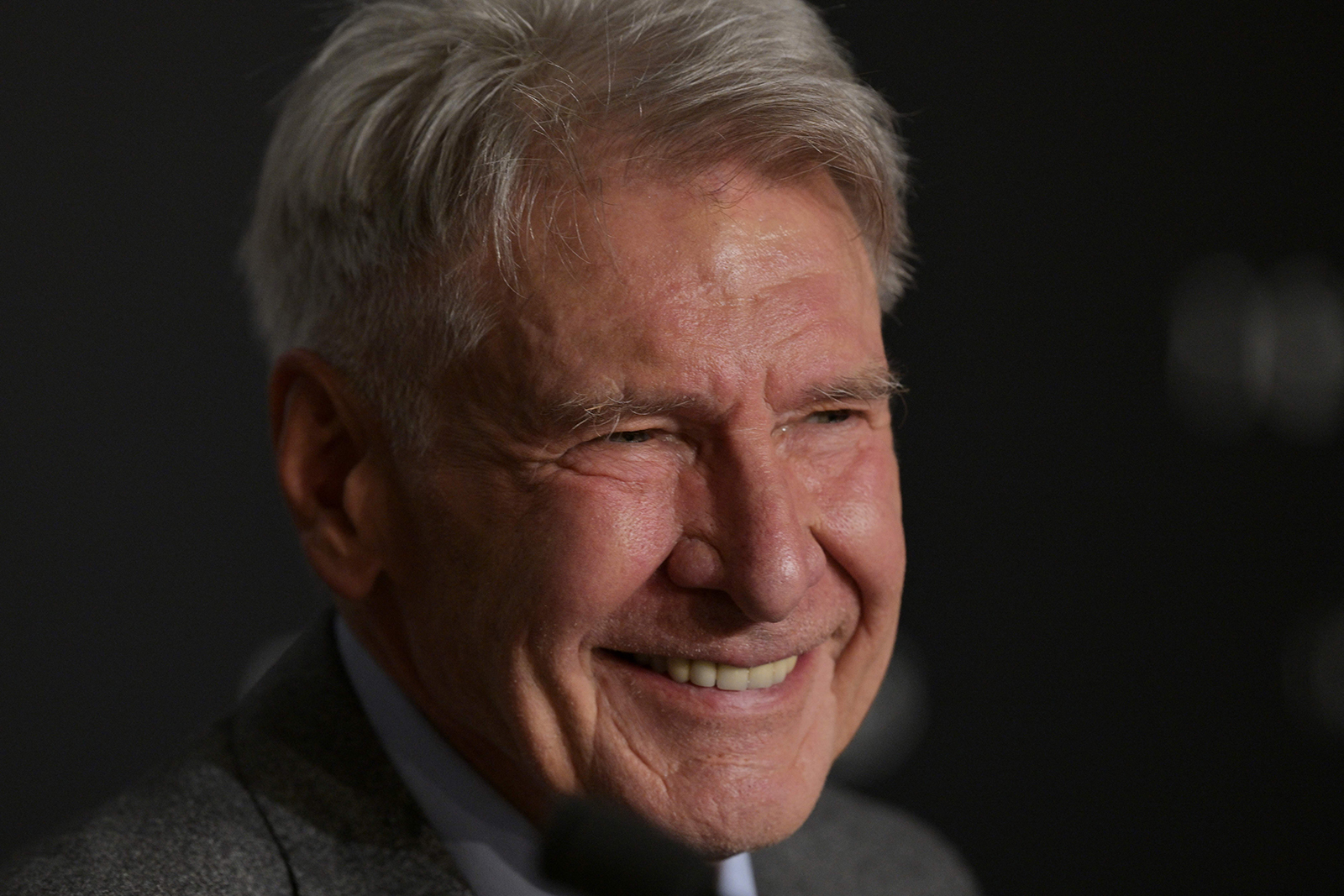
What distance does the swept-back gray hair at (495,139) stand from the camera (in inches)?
45.7

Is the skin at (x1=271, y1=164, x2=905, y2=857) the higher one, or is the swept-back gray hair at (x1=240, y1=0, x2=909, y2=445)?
the swept-back gray hair at (x1=240, y1=0, x2=909, y2=445)

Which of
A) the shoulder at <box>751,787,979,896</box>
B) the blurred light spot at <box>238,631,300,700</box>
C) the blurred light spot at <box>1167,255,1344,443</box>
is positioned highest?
the blurred light spot at <box>1167,255,1344,443</box>

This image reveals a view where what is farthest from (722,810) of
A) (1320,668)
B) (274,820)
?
(1320,668)

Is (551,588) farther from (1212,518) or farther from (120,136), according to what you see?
(1212,518)

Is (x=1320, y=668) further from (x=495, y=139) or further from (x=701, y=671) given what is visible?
(x=495, y=139)

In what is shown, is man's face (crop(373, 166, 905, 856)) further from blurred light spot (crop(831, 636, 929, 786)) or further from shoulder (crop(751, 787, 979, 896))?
blurred light spot (crop(831, 636, 929, 786))

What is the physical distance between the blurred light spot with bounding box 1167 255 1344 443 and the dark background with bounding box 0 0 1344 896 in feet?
0.15

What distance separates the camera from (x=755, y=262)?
115 centimetres

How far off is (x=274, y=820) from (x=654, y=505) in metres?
0.53

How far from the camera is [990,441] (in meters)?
2.71

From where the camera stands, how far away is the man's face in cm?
112

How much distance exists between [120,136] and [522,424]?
130 centimetres

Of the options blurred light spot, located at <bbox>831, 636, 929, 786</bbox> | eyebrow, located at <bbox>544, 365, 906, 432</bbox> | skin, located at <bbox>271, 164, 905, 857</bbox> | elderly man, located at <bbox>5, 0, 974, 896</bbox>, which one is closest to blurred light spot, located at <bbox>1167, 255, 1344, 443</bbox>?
blurred light spot, located at <bbox>831, 636, 929, 786</bbox>

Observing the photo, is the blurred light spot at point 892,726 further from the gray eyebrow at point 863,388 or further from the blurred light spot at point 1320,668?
the gray eyebrow at point 863,388
